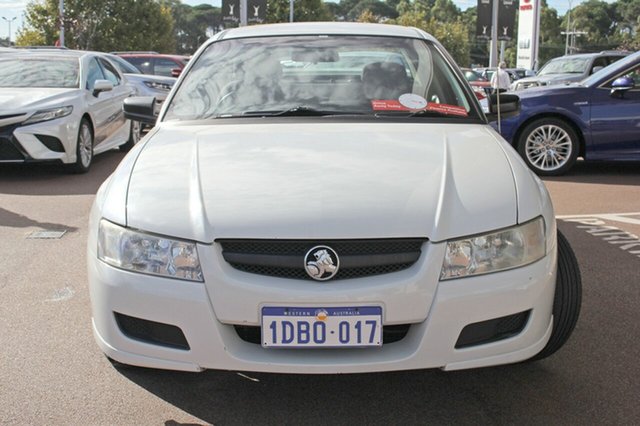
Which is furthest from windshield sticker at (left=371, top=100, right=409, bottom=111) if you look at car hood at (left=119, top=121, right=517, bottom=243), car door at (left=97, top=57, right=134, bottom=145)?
car door at (left=97, top=57, right=134, bottom=145)

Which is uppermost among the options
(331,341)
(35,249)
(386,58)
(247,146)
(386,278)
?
(386,58)

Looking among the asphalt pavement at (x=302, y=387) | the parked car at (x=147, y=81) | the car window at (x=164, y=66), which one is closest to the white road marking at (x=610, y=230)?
the asphalt pavement at (x=302, y=387)

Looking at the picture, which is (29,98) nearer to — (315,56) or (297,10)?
(315,56)

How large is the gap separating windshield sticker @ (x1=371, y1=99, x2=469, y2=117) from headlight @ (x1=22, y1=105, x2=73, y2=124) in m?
5.30

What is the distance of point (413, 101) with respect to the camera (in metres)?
3.75

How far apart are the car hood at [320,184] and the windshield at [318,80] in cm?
31

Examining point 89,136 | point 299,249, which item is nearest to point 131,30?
point 89,136

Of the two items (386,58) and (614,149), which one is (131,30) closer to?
(614,149)

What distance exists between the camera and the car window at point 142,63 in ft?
56.0

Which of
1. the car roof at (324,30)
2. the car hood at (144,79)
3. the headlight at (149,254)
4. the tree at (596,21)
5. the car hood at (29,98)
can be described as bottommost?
the headlight at (149,254)

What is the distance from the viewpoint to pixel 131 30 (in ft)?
153

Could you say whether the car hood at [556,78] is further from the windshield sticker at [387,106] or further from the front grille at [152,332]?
the front grille at [152,332]

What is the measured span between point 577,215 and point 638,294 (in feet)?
7.56

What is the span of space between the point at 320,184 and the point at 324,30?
1.86 m
